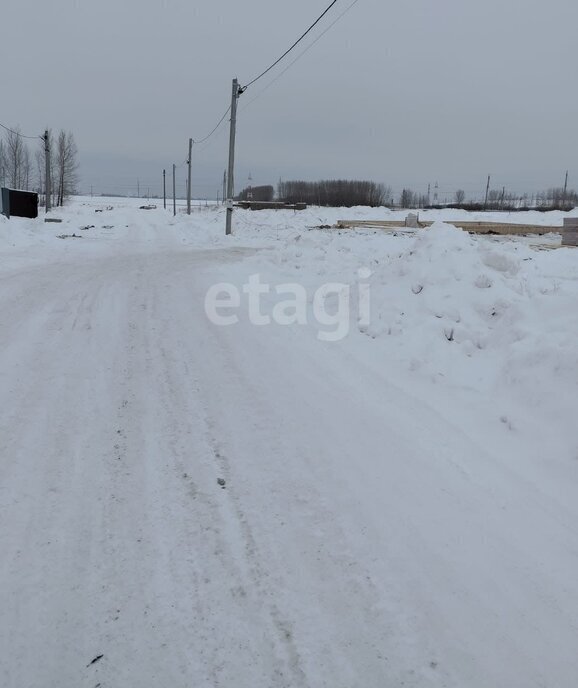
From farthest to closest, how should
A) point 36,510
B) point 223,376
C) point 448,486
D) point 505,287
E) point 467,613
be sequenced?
point 505,287 → point 223,376 → point 448,486 → point 36,510 → point 467,613

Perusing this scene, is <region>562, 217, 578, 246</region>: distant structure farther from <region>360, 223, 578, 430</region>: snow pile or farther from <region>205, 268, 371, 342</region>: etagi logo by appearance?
<region>205, 268, 371, 342</region>: etagi logo

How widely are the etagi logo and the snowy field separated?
1.06 ft

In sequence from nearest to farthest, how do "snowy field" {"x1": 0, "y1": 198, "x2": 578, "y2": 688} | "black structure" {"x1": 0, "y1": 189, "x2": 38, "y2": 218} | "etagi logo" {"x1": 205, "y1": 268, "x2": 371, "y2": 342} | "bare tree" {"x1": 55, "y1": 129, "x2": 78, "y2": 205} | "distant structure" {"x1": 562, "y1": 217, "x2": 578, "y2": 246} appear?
"snowy field" {"x1": 0, "y1": 198, "x2": 578, "y2": 688}
"etagi logo" {"x1": 205, "y1": 268, "x2": 371, "y2": 342}
"distant structure" {"x1": 562, "y1": 217, "x2": 578, "y2": 246}
"black structure" {"x1": 0, "y1": 189, "x2": 38, "y2": 218}
"bare tree" {"x1": 55, "y1": 129, "x2": 78, "y2": 205}

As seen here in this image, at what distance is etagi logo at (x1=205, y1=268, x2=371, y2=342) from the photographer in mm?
7688

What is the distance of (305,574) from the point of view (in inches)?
106

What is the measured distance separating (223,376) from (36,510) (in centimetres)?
257

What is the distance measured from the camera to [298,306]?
8867 millimetres

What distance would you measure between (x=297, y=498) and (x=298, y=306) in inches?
227

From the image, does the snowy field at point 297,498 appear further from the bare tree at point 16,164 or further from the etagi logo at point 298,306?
the bare tree at point 16,164

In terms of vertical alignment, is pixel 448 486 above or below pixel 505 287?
below

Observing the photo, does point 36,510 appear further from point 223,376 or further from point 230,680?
point 223,376

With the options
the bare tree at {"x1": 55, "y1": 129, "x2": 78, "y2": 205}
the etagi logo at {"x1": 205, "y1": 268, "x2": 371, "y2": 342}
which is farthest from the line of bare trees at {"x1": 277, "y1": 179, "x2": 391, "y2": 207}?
the etagi logo at {"x1": 205, "y1": 268, "x2": 371, "y2": 342}

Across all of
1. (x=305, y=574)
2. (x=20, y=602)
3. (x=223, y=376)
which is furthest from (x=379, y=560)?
(x=223, y=376)

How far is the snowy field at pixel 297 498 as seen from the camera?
7.39 feet
